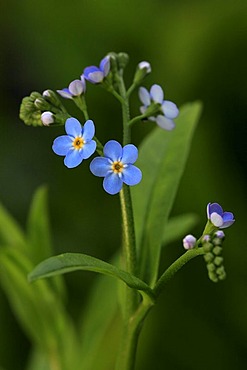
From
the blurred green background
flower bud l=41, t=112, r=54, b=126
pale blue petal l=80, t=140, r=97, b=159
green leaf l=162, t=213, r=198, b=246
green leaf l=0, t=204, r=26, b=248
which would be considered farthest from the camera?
the blurred green background

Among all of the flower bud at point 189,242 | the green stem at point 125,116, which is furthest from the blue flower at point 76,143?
the flower bud at point 189,242

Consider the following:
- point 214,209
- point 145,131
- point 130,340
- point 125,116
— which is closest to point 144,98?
point 125,116

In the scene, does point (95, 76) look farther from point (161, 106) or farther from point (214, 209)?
point (214, 209)

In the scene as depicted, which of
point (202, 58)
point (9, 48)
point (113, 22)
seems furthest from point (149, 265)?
point (9, 48)

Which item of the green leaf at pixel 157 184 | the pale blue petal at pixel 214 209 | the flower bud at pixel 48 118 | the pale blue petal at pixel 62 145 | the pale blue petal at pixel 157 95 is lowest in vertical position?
the green leaf at pixel 157 184

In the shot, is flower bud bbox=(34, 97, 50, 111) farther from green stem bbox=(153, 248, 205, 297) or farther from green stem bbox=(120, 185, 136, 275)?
green stem bbox=(153, 248, 205, 297)

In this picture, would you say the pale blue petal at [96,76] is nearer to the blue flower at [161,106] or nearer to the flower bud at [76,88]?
the flower bud at [76,88]

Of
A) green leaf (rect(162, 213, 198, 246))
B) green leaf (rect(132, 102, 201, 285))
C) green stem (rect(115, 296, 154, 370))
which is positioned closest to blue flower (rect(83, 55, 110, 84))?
green leaf (rect(132, 102, 201, 285))
